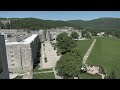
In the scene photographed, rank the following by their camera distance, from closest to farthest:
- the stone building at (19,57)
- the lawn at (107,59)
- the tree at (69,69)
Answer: the tree at (69,69) → the stone building at (19,57) → the lawn at (107,59)

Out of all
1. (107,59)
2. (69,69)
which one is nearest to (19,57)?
(69,69)

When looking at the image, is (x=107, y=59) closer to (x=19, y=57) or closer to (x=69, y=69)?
(x=19, y=57)

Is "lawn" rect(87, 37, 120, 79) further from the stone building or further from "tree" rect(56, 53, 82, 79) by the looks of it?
the stone building

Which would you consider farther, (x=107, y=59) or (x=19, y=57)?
(x=107, y=59)

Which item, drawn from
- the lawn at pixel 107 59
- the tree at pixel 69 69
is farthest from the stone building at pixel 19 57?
the lawn at pixel 107 59

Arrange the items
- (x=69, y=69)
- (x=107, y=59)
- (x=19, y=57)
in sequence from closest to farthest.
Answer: (x=69, y=69), (x=19, y=57), (x=107, y=59)

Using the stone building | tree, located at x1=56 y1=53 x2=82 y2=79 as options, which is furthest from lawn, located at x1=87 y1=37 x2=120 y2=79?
the stone building

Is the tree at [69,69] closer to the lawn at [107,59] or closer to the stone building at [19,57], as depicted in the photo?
the lawn at [107,59]

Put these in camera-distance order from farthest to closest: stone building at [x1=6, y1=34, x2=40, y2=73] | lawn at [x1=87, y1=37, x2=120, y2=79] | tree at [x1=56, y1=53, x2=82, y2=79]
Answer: lawn at [x1=87, y1=37, x2=120, y2=79] < stone building at [x1=6, y1=34, x2=40, y2=73] < tree at [x1=56, y1=53, x2=82, y2=79]

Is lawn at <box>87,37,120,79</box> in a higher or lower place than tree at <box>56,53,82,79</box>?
lower

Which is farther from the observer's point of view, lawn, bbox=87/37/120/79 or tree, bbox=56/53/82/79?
lawn, bbox=87/37/120/79

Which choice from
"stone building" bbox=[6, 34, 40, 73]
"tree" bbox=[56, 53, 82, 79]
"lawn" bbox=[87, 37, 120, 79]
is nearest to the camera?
"tree" bbox=[56, 53, 82, 79]
